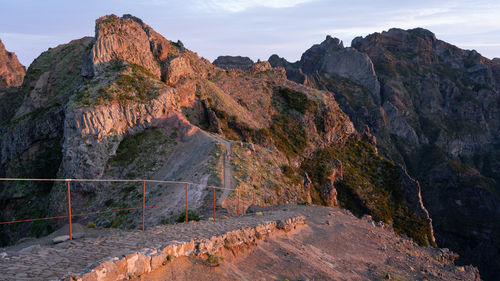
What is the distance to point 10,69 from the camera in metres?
173

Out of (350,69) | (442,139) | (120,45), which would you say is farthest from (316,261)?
(350,69)

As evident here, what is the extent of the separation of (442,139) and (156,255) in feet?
632

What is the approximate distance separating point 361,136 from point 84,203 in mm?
72389

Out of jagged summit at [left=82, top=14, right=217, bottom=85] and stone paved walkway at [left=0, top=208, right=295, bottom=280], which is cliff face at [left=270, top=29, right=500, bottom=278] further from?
stone paved walkway at [left=0, top=208, right=295, bottom=280]

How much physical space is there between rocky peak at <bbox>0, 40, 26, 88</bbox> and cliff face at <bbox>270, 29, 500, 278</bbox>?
14691 cm

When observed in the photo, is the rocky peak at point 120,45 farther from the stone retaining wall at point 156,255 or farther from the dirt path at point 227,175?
the stone retaining wall at point 156,255

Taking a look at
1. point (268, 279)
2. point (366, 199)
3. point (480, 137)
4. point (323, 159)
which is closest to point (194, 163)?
point (268, 279)

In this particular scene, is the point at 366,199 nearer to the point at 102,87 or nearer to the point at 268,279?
the point at 102,87

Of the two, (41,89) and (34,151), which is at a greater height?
(41,89)

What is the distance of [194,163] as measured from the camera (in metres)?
37.4

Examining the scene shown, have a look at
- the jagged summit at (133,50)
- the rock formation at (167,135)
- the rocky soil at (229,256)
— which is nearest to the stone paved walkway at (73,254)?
the rocky soil at (229,256)

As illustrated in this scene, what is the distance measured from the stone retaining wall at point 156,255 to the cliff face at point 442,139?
119m

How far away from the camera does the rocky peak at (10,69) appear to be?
538 ft

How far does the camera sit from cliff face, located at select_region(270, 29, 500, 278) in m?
118
